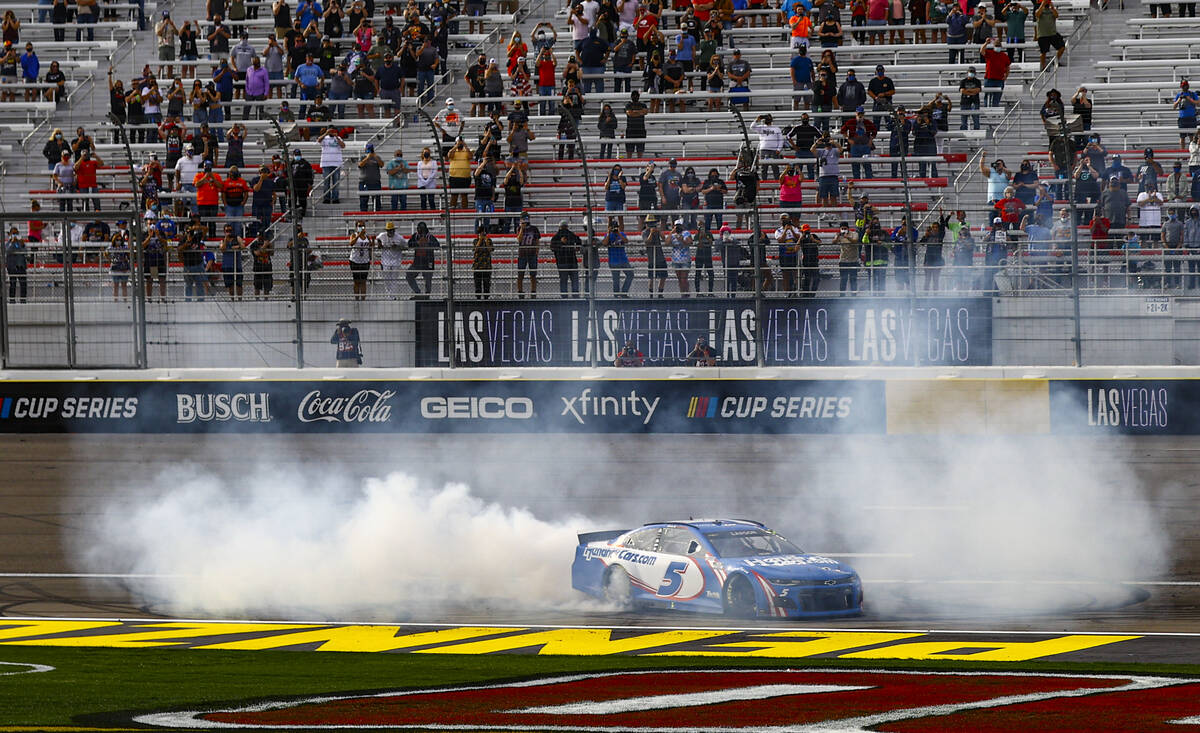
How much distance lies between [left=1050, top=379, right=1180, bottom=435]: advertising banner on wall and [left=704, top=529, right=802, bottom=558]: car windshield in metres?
5.14

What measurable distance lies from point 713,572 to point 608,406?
5612 mm

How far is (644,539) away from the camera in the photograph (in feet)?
49.7

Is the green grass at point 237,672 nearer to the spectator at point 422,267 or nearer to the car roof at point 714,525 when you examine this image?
the car roof at point 714,525

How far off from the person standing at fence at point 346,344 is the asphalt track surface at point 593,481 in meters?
0.95

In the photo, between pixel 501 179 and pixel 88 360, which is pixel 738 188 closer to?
pixel 501 179

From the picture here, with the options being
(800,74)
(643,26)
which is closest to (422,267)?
(800,74)

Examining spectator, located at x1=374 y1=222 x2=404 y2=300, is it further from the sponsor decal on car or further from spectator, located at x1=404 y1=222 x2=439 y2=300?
the sponsor decal on car

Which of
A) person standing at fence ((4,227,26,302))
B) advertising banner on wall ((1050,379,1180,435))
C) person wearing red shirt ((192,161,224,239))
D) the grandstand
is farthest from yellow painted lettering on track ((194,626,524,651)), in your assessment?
person wearing red shirt ((192,161,224,239))

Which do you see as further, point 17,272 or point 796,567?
point 17,272

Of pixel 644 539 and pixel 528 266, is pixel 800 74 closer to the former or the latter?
pixel 528 266

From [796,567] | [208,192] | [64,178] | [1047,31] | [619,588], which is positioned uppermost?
[1047,31]

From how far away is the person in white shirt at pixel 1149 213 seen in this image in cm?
1886

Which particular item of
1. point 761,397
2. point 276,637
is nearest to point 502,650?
point 276,637

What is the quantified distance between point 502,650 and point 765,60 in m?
17.4
